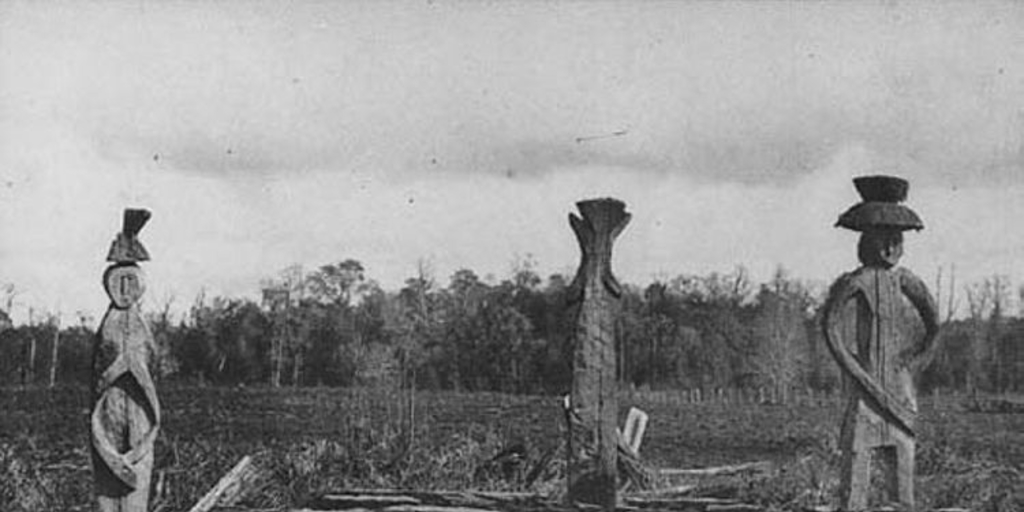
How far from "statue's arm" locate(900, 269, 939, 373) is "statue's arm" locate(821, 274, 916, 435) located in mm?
330

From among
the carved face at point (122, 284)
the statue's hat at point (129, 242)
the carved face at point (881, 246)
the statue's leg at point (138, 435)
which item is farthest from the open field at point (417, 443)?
the statue's hat at point (129, 242)

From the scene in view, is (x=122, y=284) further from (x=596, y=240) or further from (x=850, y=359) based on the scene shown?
(x=850, y=359)

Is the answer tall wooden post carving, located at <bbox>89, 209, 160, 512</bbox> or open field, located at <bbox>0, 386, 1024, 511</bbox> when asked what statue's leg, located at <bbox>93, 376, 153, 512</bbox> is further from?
open field, located at <bbox>0, 386, 1024, 511</bbox>

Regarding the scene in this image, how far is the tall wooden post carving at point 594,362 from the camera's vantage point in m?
7.67

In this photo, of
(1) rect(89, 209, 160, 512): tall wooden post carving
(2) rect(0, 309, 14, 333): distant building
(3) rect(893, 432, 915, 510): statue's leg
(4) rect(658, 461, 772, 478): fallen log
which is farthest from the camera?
(2) rect(0, 309, 14, 333): distant building

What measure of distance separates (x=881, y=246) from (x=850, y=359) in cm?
72

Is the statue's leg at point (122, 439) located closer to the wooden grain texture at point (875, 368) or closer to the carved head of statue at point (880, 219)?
the wooden grain texture at point (875, 368)

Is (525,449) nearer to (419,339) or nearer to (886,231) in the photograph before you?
(886,231)

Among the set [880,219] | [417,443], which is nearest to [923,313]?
[880,219]

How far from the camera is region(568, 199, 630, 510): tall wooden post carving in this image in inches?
302

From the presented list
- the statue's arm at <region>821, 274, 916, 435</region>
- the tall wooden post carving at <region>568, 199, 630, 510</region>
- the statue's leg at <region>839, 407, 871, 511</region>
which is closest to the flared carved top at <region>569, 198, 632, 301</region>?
the tall wooden post carving at <region>568, 199, 630, 510</region>

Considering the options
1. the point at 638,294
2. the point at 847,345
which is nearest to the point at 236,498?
the point at 847,345

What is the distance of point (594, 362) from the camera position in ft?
25.6

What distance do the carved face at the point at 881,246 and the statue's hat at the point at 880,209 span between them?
6 cm
